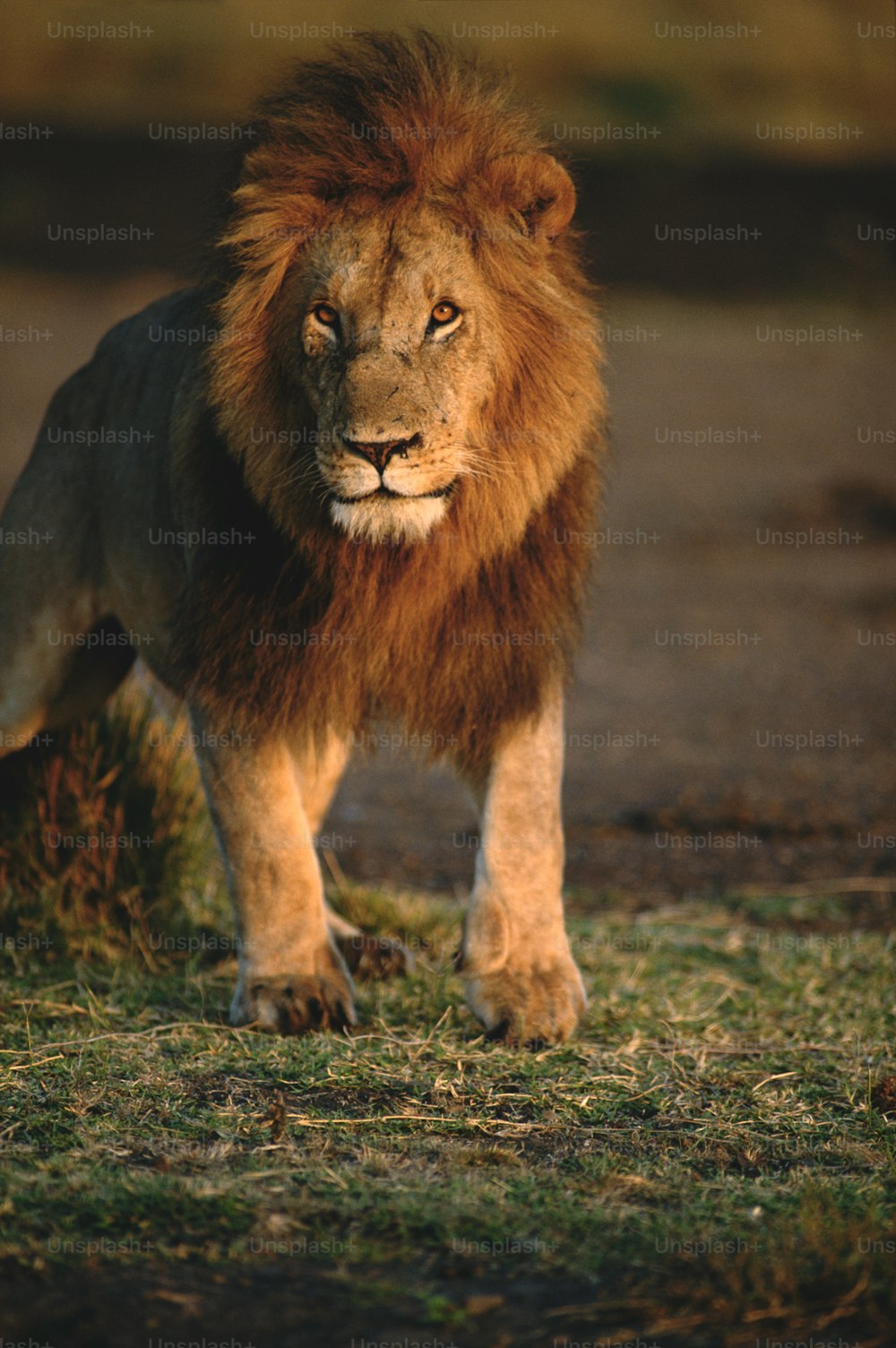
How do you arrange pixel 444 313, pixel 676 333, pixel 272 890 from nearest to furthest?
pixel 444 313 < pixel 272 890 < pixel 676 333

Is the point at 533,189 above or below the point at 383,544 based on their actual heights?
above

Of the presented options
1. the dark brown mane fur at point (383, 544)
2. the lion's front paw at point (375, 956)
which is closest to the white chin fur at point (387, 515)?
the dark brown mane fur at point (383, 544)

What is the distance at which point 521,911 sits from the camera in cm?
414

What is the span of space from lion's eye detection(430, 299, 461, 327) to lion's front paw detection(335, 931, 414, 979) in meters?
1.81

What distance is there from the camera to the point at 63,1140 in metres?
3.24

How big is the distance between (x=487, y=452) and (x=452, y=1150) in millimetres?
1606

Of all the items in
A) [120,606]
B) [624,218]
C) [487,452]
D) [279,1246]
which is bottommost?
[279,1246]

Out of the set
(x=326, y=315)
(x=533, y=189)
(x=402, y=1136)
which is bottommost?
(x=402, y=1136)

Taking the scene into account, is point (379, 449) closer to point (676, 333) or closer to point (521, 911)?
point (521, 911)

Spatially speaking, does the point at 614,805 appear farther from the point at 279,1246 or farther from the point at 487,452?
the point at 279,1246

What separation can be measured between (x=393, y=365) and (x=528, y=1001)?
157cm

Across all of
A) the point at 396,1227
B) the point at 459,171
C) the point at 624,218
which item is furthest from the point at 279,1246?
the point at 624,218

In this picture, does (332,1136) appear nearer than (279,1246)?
No

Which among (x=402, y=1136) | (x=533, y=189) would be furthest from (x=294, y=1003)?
(x=533, y=189)
